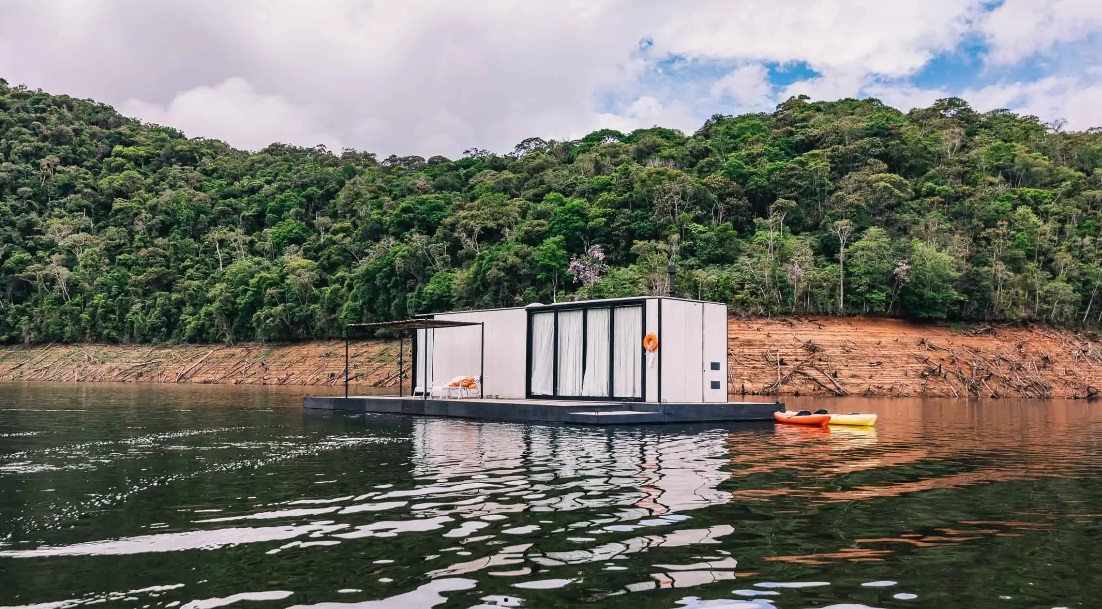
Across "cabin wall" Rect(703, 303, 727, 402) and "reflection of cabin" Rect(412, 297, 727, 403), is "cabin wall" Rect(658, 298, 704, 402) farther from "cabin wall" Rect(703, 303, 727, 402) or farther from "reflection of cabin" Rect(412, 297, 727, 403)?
"cabin wall" Rect(703, 303, 727, 402)

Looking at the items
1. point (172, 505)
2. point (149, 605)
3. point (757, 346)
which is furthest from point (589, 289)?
point (149, 605)

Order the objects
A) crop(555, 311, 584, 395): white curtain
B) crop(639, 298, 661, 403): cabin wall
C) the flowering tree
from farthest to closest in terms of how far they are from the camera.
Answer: the flowering tree < crop(555, 311, 584, 395): white curtain < crop(639, 298, 661, 403): cabin wall

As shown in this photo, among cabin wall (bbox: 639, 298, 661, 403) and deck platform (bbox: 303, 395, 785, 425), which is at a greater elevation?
cabin wall (bbox: 639, 298, 661, 403)

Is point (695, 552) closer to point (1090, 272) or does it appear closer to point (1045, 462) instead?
point (1045, 462)

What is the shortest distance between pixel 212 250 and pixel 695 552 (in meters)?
88.5

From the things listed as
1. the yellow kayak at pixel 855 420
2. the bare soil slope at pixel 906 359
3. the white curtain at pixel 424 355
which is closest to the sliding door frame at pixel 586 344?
the white curtain at pixel 424 355

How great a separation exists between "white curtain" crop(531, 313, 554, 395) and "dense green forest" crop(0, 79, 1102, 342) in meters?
27.7

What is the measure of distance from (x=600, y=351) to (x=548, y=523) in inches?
665

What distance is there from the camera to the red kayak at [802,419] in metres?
24.2

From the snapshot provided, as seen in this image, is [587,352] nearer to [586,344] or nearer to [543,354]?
[586,344]

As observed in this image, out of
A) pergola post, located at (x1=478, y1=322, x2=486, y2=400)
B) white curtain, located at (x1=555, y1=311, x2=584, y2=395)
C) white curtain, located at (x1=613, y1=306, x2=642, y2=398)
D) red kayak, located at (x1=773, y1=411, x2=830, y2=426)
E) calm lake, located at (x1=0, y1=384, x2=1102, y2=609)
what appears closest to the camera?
calm lake, located at (x1=0, y1=384, x2=1102, y2=609)

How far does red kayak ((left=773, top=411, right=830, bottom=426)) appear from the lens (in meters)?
24.2

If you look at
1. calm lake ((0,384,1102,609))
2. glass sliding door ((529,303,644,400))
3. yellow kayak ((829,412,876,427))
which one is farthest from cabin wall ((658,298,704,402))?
calm lake ((0,384,1102,609))

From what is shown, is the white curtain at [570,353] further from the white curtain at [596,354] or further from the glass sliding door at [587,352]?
the white curtain at [596,354]
